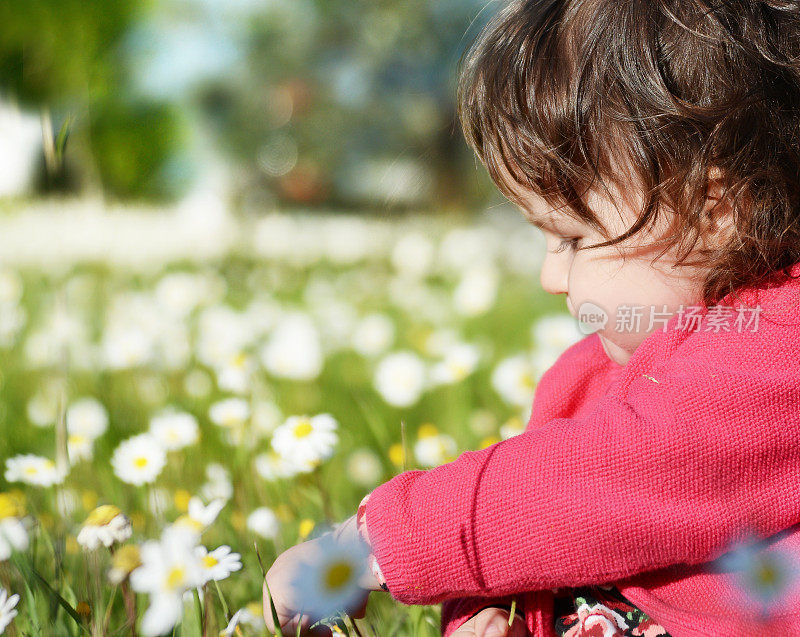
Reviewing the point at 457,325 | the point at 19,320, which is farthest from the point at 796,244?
the point at 19,320

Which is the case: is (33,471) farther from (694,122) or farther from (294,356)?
(694,122)

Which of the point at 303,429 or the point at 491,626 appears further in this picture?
the point at 303,429

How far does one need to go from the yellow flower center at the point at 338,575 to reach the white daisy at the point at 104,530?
260 mm

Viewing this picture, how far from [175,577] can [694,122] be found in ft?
2.56

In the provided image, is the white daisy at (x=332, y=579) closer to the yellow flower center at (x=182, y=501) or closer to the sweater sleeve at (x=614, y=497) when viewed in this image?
the sweater sleeve at (x=614, y=497)

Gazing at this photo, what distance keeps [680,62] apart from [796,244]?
0.83 ft

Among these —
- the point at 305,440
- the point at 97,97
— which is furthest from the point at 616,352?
the point at 97,97

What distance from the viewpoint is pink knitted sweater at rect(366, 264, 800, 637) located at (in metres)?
0.88

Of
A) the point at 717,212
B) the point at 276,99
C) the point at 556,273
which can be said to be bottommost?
the point at 276,99

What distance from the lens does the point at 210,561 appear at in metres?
0.99

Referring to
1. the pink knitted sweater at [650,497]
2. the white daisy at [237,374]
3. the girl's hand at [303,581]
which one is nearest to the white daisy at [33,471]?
the white daisy at [237,374]

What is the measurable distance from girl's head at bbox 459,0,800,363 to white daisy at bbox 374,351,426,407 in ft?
2.99

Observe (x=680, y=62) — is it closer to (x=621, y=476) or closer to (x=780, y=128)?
(x=780, y=128)

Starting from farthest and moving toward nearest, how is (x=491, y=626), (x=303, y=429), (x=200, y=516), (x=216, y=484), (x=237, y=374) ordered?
(x=237, y=374), (x=216, y=484), (x=303, y=429), (x=200, y=516), (x=491, y=626)
